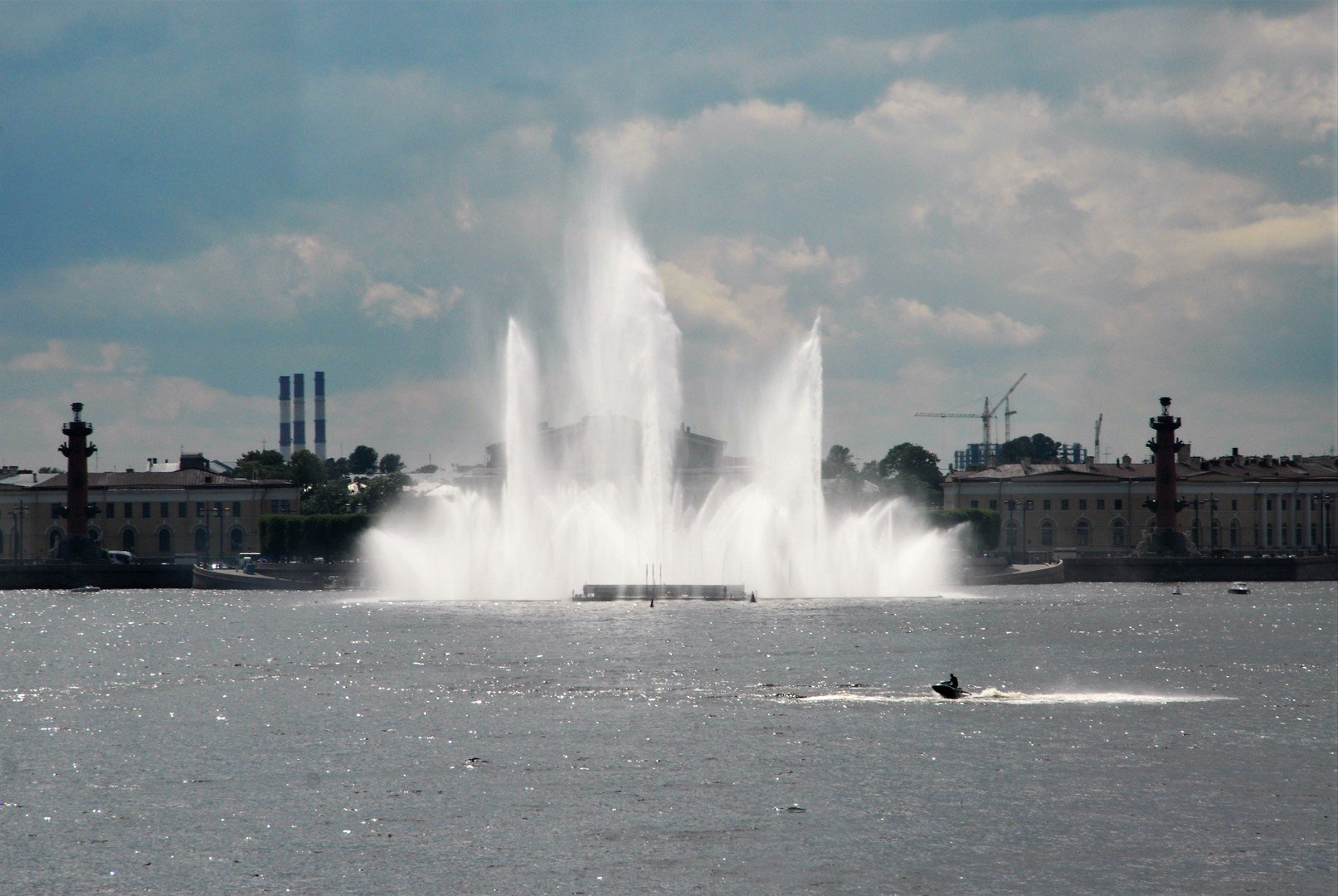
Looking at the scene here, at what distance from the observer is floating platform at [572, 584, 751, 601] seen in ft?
244

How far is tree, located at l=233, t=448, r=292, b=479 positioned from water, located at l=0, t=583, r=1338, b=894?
357 feet

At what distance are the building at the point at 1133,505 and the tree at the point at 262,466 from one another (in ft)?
224

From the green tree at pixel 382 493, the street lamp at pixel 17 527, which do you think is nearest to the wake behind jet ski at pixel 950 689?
the green tree at pixel 382 493

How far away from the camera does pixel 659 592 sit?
2938 inches

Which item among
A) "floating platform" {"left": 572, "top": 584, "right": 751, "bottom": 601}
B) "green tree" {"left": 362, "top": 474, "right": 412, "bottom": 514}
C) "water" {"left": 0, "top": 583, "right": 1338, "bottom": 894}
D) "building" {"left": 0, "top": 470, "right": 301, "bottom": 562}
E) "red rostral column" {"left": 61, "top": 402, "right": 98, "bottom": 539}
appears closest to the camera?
"water" {"left": 0, "top": 583, "right": 1338, "bottom": 894}

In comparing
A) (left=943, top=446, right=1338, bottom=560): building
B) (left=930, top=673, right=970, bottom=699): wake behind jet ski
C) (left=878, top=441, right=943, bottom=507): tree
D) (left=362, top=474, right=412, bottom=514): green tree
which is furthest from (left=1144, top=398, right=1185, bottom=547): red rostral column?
(left=930, top=673, right=970, bottom=699): wake behind jet ski

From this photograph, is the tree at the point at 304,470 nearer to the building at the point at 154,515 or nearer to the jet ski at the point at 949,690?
the building at the point at 154,515

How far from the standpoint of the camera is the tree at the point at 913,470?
15550 centimetres

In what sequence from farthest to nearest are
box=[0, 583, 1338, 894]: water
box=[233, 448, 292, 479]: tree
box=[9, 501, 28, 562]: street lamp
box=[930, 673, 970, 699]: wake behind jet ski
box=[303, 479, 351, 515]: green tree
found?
box=[233, 448, 292, 479]: tree, box=[303, 479, 351, 515]: green tree, box=[9, 501, 28, 562]: street lamp, box=[930, 673, 970, 699]: wake behind jet ski, box=[0, 583, 1338, 894]: water

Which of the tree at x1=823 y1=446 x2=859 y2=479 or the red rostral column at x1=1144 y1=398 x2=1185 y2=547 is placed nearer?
the red rostral column at x1=1144 y1=398 x2=1185 y2=547

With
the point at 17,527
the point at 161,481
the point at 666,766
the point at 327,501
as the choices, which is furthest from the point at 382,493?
the point at 666,766

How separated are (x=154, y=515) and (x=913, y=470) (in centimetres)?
7472

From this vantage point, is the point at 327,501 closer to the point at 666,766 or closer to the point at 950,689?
the point at 950,689

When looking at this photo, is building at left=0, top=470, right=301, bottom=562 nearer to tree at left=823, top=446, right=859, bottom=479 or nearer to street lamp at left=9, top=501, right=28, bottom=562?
street lamp at left=9, top=501, right=28, bottom=562
